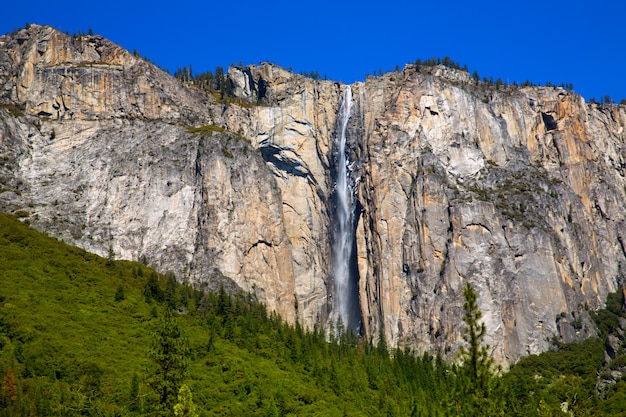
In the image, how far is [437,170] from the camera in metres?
169

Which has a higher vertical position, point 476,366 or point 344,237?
point 344,237

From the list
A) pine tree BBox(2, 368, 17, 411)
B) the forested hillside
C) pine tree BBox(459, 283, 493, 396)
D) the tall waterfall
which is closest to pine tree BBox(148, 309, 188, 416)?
the forested hillside

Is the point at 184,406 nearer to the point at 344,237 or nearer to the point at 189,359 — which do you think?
the point at 189,359

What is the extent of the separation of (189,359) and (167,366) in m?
24.7

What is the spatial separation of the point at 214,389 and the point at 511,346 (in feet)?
234

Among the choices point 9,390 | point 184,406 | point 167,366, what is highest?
point 9,390

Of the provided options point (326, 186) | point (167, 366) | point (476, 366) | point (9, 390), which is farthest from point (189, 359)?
point (326, 186)

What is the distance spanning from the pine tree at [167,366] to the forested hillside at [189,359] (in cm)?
11

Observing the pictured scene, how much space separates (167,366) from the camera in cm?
6625

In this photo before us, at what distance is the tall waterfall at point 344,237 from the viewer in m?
172

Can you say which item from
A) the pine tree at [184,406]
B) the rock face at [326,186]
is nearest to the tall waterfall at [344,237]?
the rock face at [326,186]

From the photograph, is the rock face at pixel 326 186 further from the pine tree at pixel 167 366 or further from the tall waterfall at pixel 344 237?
the pine tree at pixel 167 366

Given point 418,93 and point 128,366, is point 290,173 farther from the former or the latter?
point 128,366

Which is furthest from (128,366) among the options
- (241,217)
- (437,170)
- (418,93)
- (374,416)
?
(418,93)
